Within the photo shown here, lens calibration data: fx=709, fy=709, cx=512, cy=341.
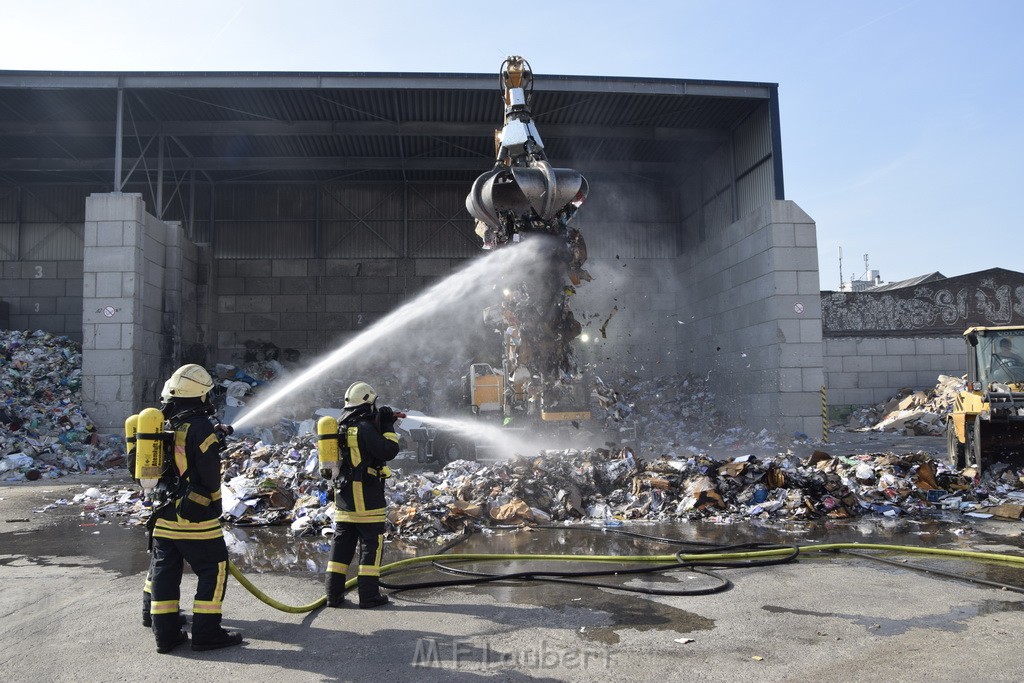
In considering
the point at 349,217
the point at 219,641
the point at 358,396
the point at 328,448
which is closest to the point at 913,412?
the point at 358,396

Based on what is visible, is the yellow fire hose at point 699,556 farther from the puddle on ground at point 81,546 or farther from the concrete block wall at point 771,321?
the concrete block wall at point 771,321

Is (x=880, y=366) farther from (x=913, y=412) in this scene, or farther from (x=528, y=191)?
(x=528, y=191)

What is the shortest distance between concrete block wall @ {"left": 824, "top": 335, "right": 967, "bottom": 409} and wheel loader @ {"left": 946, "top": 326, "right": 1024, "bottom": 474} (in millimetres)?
10914

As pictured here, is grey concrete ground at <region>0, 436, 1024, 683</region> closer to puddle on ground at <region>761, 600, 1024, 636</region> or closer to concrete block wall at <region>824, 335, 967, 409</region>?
puddle on ground at <region>761, 600, 1024, 636</region>

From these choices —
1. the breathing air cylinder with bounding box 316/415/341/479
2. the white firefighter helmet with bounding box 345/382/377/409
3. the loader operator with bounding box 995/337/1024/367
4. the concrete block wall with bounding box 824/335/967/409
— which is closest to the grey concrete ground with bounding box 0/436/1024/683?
the breathing air cylinder with bounding box 316/415/341/479

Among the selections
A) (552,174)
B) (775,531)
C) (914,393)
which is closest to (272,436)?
(552,174)

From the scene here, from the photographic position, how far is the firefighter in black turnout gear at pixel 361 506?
5.04 meters

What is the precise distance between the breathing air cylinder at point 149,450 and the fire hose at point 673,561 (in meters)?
1.58

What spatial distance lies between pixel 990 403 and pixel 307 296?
20.2m

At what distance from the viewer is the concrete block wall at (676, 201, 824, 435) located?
1661 cm

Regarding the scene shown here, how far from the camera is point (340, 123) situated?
1997 cm

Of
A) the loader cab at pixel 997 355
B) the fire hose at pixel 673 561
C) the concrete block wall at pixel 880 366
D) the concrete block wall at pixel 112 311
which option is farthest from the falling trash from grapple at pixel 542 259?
the concrete block wall at pixel 880 366

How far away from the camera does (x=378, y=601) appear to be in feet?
16.6

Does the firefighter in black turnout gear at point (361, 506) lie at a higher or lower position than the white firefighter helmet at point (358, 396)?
lower
